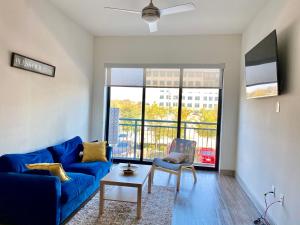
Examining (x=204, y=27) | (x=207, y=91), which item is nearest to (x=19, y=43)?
(x=204, y=27)

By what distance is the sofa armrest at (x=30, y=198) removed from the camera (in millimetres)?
2230

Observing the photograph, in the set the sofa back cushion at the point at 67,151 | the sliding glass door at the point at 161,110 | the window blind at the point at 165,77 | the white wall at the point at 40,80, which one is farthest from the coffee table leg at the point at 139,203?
the window blind at the point at 165,77

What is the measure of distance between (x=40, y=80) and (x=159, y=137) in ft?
9.09

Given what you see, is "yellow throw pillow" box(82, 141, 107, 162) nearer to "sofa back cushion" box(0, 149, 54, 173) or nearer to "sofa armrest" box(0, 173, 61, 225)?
"sofa back cushion" box(0, 149, 54, 173)

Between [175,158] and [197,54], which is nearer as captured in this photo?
[175,158]

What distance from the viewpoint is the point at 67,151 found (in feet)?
12.1

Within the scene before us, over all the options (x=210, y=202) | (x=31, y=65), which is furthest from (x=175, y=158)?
(x=31, y=65)

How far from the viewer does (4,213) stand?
2346 mm

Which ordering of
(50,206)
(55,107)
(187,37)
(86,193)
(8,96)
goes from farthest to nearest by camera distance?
(187,37), (55,107), (86,193), (8,96), (50,206)

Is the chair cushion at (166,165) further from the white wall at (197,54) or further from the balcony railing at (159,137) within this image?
the white wall at (197,54)

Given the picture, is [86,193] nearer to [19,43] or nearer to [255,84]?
[19,43]

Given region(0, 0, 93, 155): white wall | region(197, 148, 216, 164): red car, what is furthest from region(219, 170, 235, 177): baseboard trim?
region(0, 0, 93, 155): white wall

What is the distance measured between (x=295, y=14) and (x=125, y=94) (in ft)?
11.6

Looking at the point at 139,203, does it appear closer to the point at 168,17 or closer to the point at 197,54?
the point at 168,17
